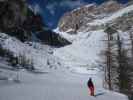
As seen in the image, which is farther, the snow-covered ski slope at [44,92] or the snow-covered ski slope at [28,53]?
the snow-covered ski slope at [28,53]

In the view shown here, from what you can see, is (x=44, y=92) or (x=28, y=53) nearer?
(x=44, y=92)

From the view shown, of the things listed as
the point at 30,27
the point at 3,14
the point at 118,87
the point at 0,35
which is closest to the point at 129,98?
the point at 118,87

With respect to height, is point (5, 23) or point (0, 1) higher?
point (0, 1)

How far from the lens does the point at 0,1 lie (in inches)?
725

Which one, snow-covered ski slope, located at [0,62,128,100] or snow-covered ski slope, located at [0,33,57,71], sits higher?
snow-covered ski slope, located at [0,33,57,71]

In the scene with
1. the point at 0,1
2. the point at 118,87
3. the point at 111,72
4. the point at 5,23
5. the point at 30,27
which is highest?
the point at 30,27

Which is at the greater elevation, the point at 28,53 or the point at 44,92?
the point at 28,53

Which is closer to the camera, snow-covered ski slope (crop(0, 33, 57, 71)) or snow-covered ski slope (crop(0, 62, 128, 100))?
snow-covered ski slope (crop(0, 62, 128, 100))

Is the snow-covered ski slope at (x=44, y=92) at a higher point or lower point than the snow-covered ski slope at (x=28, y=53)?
lower

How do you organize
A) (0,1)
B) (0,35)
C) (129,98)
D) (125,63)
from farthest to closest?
(0,35) < (125,63) < (129,98) < (0,1)

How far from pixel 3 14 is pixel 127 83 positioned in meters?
25.1

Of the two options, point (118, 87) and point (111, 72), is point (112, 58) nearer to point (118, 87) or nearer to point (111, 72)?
point (111, 72)

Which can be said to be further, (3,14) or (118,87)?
(118,87)

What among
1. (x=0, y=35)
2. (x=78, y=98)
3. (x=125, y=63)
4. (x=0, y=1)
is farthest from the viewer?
(x=0, y=35)
